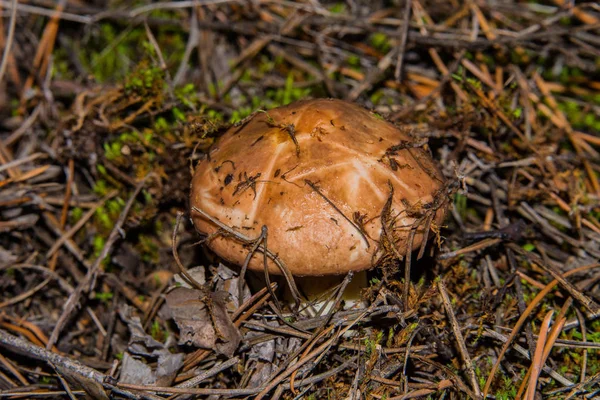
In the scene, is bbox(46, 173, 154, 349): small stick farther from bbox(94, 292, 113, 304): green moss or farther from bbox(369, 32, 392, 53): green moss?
bbox(369, 32, 392, 53): green moss

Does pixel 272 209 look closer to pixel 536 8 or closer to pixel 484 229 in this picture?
pixel 484 229

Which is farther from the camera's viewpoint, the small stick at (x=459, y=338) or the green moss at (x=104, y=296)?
the green moss at (x=104, y=296)

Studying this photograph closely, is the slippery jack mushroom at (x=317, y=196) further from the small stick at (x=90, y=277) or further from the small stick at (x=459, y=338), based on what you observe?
the small stick at (x=90, y=277)

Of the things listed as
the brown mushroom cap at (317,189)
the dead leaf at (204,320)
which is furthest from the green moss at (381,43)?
the dead leaf at (204,320)

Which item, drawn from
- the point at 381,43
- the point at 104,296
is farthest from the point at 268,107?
the point at 104,296

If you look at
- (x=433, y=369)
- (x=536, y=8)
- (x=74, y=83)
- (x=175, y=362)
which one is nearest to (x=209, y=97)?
(x=74, y=83)

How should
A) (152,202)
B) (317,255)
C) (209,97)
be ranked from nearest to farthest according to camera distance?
(317,255) < (152,202) < (209,97)

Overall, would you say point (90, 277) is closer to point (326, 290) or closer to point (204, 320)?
point (204, 320)
